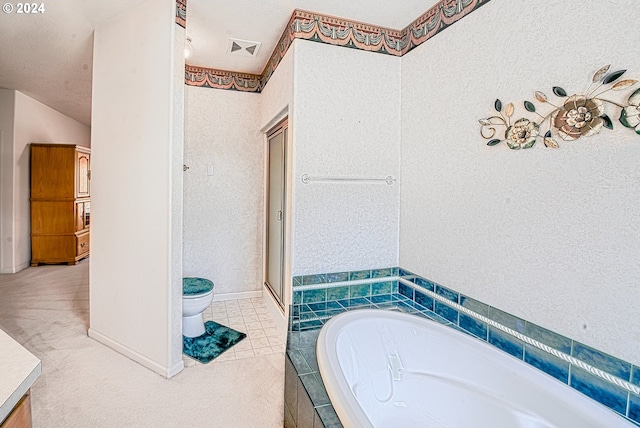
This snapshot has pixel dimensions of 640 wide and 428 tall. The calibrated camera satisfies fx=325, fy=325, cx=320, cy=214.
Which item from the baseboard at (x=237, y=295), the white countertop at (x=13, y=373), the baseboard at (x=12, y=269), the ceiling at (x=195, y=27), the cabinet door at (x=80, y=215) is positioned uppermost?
the ceiling at (x=195, y=27)

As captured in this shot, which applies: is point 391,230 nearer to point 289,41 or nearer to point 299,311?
point 299,311

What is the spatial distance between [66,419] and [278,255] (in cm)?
177

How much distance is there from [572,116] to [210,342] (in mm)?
2563

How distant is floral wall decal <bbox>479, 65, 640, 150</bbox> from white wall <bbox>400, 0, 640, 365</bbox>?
3 cm

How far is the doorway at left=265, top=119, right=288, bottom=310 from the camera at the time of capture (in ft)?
9.42

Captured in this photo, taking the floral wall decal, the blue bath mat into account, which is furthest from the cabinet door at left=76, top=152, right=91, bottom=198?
the floral wall decal

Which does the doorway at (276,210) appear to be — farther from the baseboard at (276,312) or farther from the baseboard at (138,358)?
the baseboard at (138,358)

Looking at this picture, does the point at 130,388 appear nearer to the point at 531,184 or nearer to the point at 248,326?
the point at 248,326

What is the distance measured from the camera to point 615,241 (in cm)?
118

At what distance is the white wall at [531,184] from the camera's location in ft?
3.84

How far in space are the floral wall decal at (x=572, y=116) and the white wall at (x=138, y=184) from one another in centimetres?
184

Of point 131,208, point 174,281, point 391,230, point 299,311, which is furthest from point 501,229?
point 131,208

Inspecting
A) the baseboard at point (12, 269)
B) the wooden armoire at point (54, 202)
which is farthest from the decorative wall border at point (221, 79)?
A: the baseboard at point (12, 269)

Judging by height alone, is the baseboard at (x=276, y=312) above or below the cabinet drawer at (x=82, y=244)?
below
